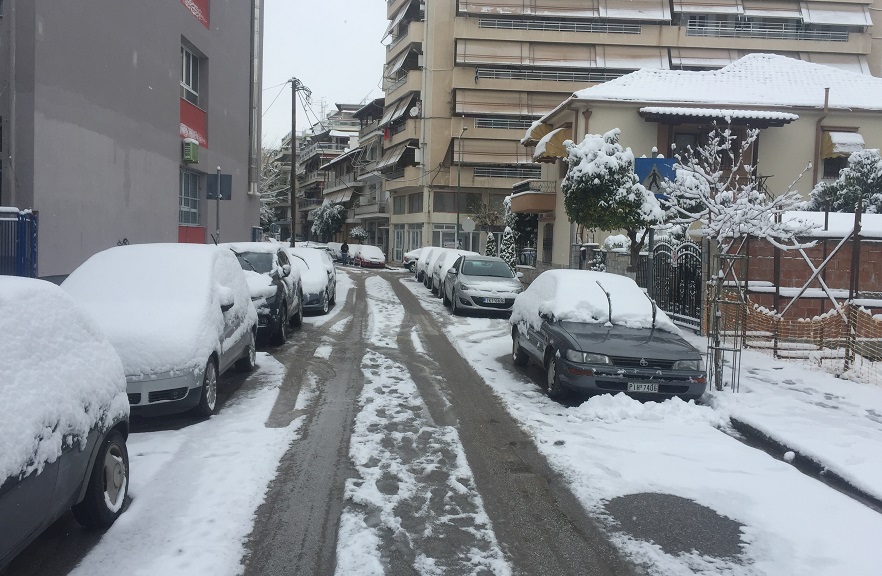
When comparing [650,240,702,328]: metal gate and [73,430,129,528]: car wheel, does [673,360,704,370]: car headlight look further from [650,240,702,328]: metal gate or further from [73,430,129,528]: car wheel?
[73,430,129,528]: car wheel

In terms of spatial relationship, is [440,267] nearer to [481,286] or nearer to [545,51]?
[481,286]

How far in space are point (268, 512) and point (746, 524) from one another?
341 centimetres

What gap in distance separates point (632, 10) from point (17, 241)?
45192 millimetres

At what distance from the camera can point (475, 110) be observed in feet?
162

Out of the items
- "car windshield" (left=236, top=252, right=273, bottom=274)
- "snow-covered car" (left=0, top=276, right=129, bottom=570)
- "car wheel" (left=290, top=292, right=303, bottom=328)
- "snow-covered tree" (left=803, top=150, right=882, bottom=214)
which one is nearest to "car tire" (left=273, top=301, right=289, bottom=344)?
"car windshield" (left=236, top=252, right=273, bottom=274)

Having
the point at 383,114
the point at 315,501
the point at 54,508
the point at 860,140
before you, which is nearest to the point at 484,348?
the point at 315,501

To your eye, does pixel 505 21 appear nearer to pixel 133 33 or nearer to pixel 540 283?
pixel 133 33

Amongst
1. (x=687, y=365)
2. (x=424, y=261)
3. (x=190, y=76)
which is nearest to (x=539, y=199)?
(x=424, y=261)

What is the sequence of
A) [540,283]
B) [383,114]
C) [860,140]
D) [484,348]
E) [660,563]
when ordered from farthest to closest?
[383,114] < [860,140] < [484,348] < [540,283] < [660,563]

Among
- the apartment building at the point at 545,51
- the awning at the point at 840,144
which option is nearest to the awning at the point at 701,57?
the apartment building at the point at 545,51

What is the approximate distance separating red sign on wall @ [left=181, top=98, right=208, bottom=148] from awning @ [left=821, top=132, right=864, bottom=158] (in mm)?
23981

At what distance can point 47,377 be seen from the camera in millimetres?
4043

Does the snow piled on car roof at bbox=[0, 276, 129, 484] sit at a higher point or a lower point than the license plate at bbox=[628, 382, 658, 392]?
higher

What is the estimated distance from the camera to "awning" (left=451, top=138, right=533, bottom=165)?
1960 inches
